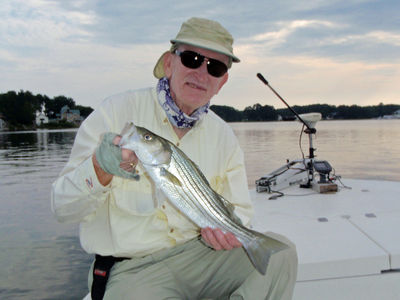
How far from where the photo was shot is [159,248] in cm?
259

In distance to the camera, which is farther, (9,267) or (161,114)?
(9,267)

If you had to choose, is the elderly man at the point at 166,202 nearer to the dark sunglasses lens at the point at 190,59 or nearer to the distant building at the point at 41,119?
the dark sunglasses lens at the point at 190,59

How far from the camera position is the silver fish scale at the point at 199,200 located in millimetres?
2297

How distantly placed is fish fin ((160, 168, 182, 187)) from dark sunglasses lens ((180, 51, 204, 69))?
0.98m

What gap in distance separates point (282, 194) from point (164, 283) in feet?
14.0

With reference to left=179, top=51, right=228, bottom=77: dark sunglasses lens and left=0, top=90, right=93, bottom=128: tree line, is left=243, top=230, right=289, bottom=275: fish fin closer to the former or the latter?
left=179, top=51, right=228, bottom=77: dark sunglasses lens

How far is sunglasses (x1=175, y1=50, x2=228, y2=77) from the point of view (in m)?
2.79

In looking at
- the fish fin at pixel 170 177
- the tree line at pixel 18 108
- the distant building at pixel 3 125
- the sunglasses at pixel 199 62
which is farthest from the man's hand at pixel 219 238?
the tree line at pixel 18 108

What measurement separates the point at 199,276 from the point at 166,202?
61 centimetres

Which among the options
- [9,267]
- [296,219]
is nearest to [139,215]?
[296,219]

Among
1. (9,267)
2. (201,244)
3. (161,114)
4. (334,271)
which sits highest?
(161,114)

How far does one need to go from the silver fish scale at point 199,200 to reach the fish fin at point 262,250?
6 centimetres

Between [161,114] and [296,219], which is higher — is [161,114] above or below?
above

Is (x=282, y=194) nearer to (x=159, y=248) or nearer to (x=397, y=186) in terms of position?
(x=397, y=186)
